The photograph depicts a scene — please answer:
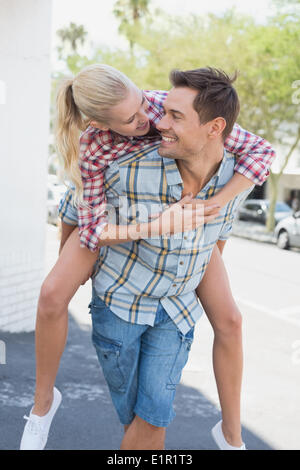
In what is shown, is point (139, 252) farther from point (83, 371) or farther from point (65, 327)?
point (83, 371)

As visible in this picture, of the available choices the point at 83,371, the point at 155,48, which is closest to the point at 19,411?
the point at 83,371

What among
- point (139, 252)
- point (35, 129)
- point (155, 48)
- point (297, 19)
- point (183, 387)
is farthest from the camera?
point (155, 48)

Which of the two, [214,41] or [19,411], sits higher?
[214,41]

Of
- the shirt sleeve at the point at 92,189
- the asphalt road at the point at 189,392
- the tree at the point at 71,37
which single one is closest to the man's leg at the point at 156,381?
the shirt sleeve at the point at 92,189

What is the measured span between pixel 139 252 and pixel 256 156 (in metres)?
0.62

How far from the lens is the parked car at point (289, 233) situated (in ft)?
53.0

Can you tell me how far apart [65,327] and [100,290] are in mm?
234

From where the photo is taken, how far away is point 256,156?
7.93ft

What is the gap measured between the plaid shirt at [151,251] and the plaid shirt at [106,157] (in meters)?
0.05

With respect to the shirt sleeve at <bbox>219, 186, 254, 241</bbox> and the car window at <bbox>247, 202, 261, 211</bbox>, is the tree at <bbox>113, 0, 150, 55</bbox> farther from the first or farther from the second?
the shirt sleeve at <bbox>219, 186, 254, 241</bbox>

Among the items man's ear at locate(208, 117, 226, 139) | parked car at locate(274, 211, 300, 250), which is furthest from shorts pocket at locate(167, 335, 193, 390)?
parked car at locate(274, 211, 300, 250)

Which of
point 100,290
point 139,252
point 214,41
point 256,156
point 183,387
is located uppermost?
point 214,41

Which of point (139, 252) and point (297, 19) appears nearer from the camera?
point (139, 252)

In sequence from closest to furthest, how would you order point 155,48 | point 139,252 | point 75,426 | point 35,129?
point 139,252 < point 75,426 < point 35,129 < point 155,48
